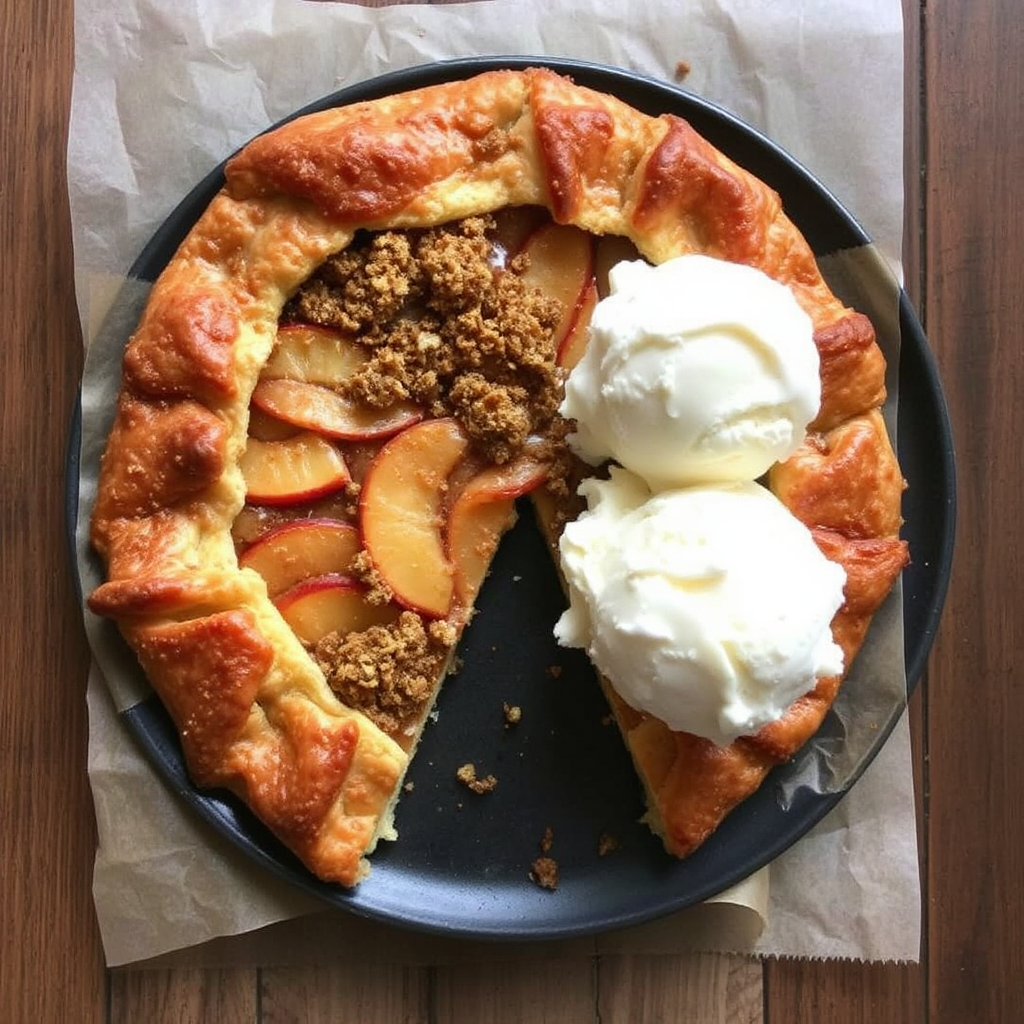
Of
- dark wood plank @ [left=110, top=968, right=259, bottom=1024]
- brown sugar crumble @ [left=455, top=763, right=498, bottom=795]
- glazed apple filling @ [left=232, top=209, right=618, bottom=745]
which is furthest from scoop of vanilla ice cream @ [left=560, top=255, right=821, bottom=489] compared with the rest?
dark wood plank @ [left=110, top=968, right=259, bottom=1024]

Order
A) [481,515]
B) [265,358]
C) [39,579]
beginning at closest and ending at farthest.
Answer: [265,358]
[481,515]
[39,579]

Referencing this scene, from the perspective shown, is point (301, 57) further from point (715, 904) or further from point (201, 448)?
point (715, 904)

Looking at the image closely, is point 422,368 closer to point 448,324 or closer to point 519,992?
point 448,324

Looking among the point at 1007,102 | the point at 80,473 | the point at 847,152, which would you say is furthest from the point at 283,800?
the point at 1007,102

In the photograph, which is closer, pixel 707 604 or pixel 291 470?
pixel 707 604

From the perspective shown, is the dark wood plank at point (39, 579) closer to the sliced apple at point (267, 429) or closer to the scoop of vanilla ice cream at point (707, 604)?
the sliced apple at point (267, 429)

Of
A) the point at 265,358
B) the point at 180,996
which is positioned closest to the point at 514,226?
the point at 265,358

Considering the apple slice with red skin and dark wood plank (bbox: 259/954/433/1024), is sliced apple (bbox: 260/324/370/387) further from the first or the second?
dark wood plank (bbox: 259/954/433/1024)
